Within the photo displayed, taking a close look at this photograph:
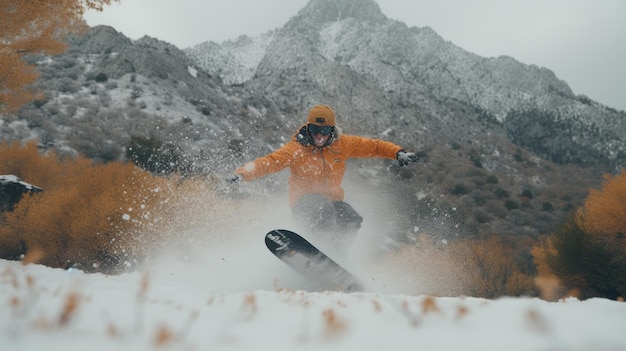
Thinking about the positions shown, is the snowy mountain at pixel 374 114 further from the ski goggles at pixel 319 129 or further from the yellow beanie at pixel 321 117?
the yellow beanie at pixel 321 117

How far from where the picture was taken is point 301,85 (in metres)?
66.2

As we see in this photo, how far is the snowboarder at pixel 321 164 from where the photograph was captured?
6609mm

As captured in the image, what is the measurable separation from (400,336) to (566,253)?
2430 centimetres

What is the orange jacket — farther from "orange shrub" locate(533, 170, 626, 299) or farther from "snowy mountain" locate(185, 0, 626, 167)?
"snowy mountain" locate(185, 0, 626, 167)

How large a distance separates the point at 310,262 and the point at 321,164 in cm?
191

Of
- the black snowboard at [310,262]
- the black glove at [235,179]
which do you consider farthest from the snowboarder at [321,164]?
the black snowboard at [310,262]

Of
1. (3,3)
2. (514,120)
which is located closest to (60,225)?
(3,3)

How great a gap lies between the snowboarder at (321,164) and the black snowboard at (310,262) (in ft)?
2.76

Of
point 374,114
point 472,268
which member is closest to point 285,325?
point 472,268

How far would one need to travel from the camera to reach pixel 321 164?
6.98 m

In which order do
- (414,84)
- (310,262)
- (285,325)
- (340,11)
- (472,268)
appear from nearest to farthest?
1. (285,325)
2. (310,262)
3. (472,268)
4. (414,84)
5. (340,11)

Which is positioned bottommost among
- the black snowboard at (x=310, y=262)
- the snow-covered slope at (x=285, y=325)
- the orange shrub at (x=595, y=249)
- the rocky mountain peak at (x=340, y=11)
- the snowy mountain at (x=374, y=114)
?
the snow-covered slope at (x=285, y=325)

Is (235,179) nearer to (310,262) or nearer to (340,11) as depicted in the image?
(310,262)

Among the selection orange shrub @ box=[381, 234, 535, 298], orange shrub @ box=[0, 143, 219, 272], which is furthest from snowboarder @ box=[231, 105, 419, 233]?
orange shrub @ box=[381, 234, 535, 298]
